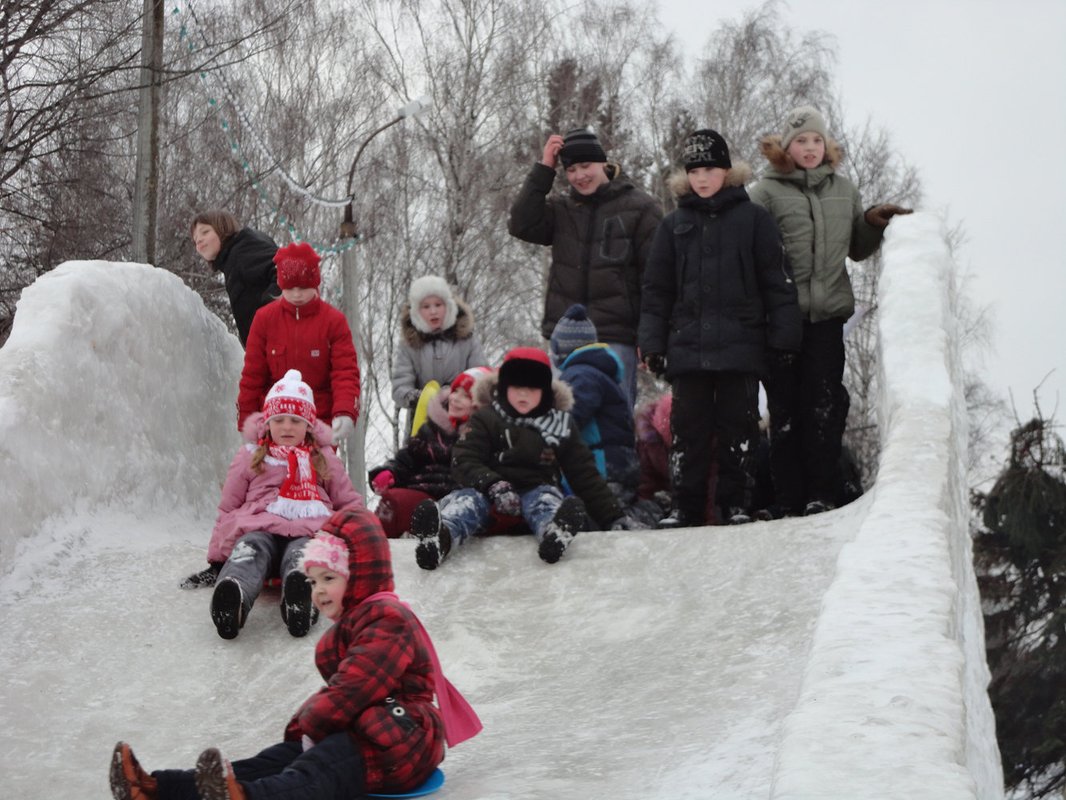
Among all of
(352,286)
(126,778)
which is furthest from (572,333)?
(352,286)

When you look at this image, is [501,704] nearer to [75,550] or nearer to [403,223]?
[75,550]

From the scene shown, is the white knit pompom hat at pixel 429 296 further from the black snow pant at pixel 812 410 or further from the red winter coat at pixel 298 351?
the black snow pant at pixel 812 410

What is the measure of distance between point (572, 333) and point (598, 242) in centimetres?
65

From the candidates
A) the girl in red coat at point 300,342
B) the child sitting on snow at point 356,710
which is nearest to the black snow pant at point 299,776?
the child sitting on snow at point 356,710

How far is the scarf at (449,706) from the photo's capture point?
3.88m

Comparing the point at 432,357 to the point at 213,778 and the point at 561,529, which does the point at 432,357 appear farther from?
the point at 213,778

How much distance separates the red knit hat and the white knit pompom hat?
40.5 inches

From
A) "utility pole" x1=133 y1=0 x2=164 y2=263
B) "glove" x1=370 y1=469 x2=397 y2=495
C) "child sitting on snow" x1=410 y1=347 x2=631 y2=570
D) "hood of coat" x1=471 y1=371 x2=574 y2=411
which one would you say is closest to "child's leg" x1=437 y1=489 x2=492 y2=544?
"child sitting on snow" x1=410 y1=347 x2=631 y2=570

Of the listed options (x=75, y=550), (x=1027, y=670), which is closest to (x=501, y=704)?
(x=75, y=550)

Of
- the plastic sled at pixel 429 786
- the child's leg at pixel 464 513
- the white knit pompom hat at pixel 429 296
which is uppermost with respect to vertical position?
the white knit pompom hat at pixel 429 296

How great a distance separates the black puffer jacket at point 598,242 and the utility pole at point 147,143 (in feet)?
17.0

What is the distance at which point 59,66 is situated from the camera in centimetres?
1306

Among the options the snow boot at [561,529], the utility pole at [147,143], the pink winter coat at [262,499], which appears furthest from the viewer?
the utility pole at [147,143]

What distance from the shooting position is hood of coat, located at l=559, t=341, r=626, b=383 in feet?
23.1
